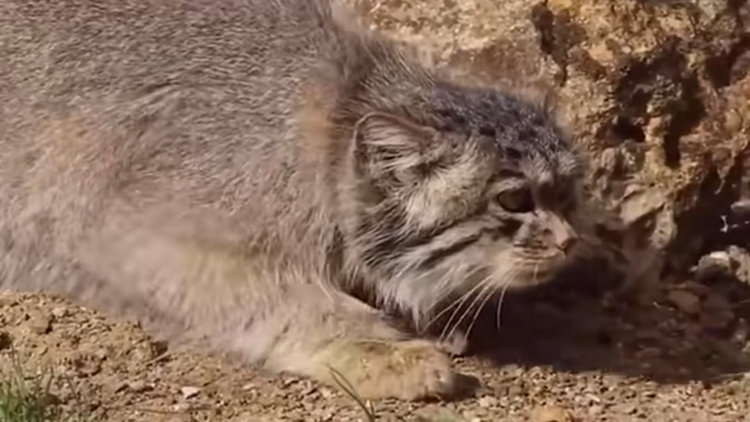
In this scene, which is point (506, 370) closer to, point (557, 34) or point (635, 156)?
point (635, 156)

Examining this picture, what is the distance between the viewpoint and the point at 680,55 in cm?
517

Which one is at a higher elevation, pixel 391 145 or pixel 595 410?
pixel 391 145

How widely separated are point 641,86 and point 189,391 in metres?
1.71

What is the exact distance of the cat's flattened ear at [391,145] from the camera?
4.39 meters

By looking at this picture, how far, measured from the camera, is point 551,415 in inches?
165

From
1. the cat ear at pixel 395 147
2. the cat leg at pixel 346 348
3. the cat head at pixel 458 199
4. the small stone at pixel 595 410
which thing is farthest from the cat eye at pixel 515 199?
the small stone at pixel 595 410

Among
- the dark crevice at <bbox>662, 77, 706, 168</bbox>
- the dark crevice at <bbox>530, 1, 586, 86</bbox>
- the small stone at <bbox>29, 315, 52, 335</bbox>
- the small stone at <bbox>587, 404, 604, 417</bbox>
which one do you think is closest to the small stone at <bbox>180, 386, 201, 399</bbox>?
the small stone at <bbox>29, 315, 52, 335</bbox>

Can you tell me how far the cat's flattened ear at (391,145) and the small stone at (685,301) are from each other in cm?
116

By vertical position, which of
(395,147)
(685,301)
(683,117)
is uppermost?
(683,117)

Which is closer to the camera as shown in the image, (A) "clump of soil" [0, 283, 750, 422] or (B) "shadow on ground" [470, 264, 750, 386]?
(A) "clump of soil" [0, 283, 750, 422]

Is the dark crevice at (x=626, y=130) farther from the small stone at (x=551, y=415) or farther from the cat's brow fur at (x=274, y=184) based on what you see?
the small stone at (x=551, y=415)

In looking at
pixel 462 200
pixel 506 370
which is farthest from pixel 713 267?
pixel 462 200

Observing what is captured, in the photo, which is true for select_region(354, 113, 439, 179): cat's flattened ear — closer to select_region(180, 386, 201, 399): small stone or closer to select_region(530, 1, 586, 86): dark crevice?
select_region(180, 386, 201, 399): small stone

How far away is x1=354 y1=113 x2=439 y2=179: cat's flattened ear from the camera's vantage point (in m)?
4.39
